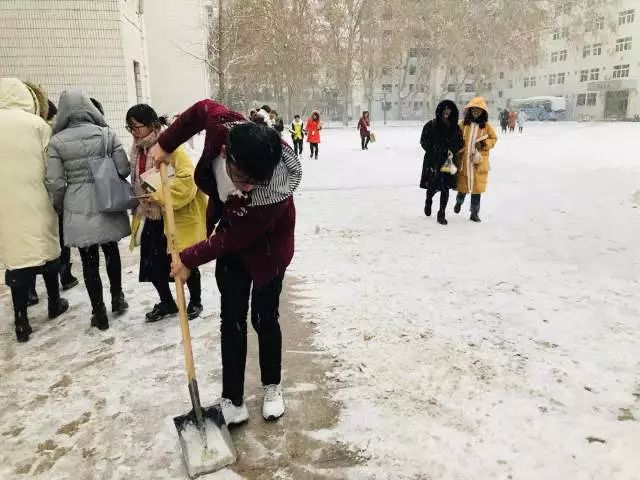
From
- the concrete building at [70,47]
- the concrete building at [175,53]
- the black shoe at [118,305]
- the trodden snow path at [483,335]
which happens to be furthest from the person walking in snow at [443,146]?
the concrete building at [175,53]

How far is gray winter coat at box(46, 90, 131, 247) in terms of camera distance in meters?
3.49

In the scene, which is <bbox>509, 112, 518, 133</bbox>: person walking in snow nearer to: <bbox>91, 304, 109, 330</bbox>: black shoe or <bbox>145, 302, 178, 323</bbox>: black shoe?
<bbox>145, 302, 178, 323</bbox>: black shoe

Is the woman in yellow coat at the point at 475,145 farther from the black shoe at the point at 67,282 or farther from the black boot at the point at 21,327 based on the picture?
the black boot at the point at 21,327

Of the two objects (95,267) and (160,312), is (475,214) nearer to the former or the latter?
(160,312)

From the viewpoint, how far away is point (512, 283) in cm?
467

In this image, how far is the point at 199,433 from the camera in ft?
8.10

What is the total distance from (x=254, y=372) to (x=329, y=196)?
251 inches

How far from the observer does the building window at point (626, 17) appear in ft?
148

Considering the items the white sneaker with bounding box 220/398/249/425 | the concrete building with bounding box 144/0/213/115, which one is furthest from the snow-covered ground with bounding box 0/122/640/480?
the concrete building with bounding box 144/0/213/115

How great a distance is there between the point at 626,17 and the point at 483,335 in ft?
176

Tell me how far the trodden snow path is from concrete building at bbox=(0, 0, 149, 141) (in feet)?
14.1

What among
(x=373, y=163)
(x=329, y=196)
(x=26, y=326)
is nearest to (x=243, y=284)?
(x=26, y=326)

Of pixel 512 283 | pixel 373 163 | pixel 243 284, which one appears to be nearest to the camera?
pixel 243 284

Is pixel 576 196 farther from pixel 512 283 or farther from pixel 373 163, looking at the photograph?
pixel 373 163
